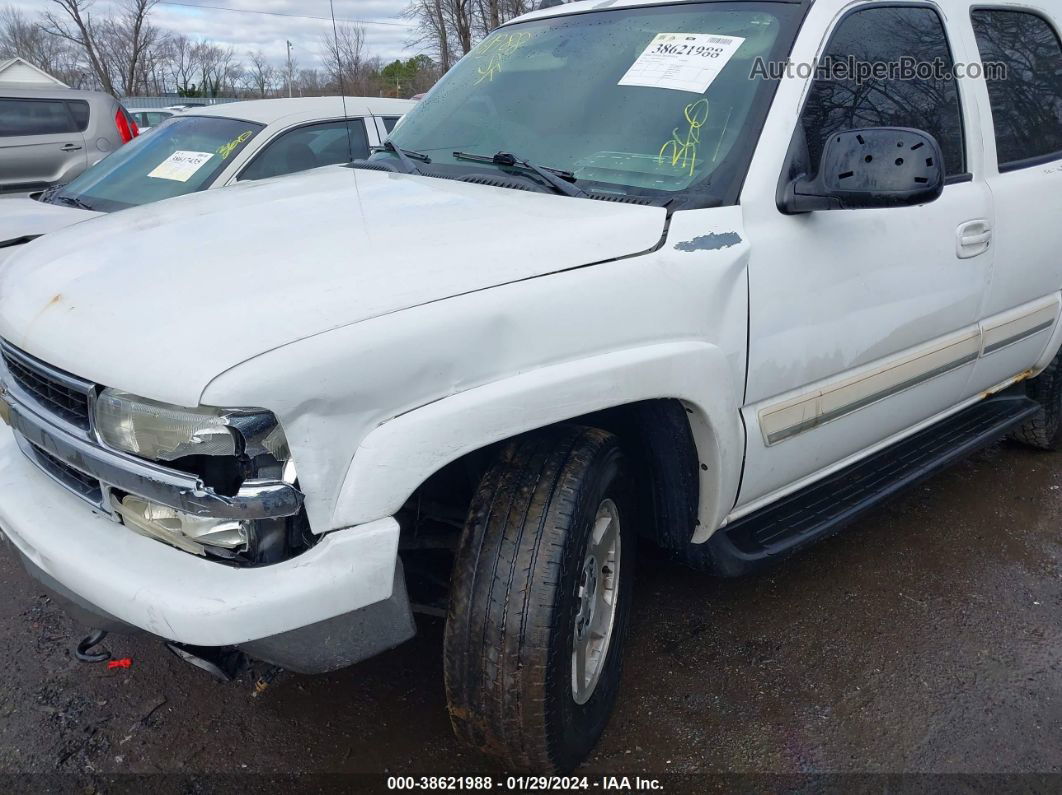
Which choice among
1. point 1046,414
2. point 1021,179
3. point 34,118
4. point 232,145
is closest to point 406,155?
point 1021,179

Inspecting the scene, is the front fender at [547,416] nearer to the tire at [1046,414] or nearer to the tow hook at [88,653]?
the tow hook at [88,653]

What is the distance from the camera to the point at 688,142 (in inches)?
97.7

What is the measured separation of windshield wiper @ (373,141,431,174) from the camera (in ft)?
9.56

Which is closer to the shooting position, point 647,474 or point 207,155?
point 647,474

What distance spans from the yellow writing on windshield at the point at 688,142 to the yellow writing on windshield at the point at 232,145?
139 inches

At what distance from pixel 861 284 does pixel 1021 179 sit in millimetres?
1177

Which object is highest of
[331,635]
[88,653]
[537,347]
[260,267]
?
[260,267]

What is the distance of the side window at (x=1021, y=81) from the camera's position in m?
3.25

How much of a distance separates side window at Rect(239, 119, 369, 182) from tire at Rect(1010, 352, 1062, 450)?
4.13 metres

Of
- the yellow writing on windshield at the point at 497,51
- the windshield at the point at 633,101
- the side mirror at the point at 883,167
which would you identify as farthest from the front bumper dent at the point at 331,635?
the yellow writing on windshield at the point at 497,51

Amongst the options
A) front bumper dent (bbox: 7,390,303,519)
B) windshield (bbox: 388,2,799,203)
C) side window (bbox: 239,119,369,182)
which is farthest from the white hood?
front bumper dent (bbox: 7,390,303,519)

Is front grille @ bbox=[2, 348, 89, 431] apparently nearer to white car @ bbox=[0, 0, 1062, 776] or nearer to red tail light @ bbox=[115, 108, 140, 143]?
white car @ bbox=[0, 0, 1062, 776]

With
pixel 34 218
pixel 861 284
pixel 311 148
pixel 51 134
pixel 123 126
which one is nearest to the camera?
pixel 861 284

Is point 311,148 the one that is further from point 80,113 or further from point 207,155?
point 80,113
